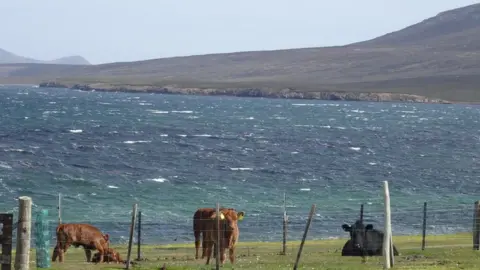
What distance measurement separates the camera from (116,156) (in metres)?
64.6

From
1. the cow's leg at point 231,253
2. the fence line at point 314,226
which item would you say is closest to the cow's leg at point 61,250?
the cow's leg at point 231,253

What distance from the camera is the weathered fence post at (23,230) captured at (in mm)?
17250

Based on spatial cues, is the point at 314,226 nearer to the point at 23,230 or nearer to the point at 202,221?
the point at 202,221

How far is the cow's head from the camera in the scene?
24.5 m

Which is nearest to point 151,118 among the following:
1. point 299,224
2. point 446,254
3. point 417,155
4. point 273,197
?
point 417,155

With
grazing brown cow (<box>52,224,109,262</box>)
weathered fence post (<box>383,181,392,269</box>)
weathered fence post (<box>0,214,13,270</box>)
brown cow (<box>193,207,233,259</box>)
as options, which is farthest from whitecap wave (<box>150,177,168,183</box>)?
weathered fence post (<box>0,214,13,270</box>)

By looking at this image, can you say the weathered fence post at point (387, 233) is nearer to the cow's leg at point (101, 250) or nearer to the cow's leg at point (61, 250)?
the cow's leg at point (101, 250)

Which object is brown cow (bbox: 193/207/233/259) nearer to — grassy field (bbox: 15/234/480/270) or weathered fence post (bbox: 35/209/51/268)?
grassy field (bbox: 15/234/480/270)

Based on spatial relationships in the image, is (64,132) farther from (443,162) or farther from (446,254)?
(446,254)

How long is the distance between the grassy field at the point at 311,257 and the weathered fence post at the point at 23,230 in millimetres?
2464

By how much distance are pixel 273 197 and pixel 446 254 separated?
886 inches

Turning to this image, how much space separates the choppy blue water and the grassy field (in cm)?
532

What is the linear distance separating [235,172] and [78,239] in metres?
35.9

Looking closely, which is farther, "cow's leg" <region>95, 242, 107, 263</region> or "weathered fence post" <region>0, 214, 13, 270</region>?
"cow's leg" <region>95, 242, 107, 263</region>
